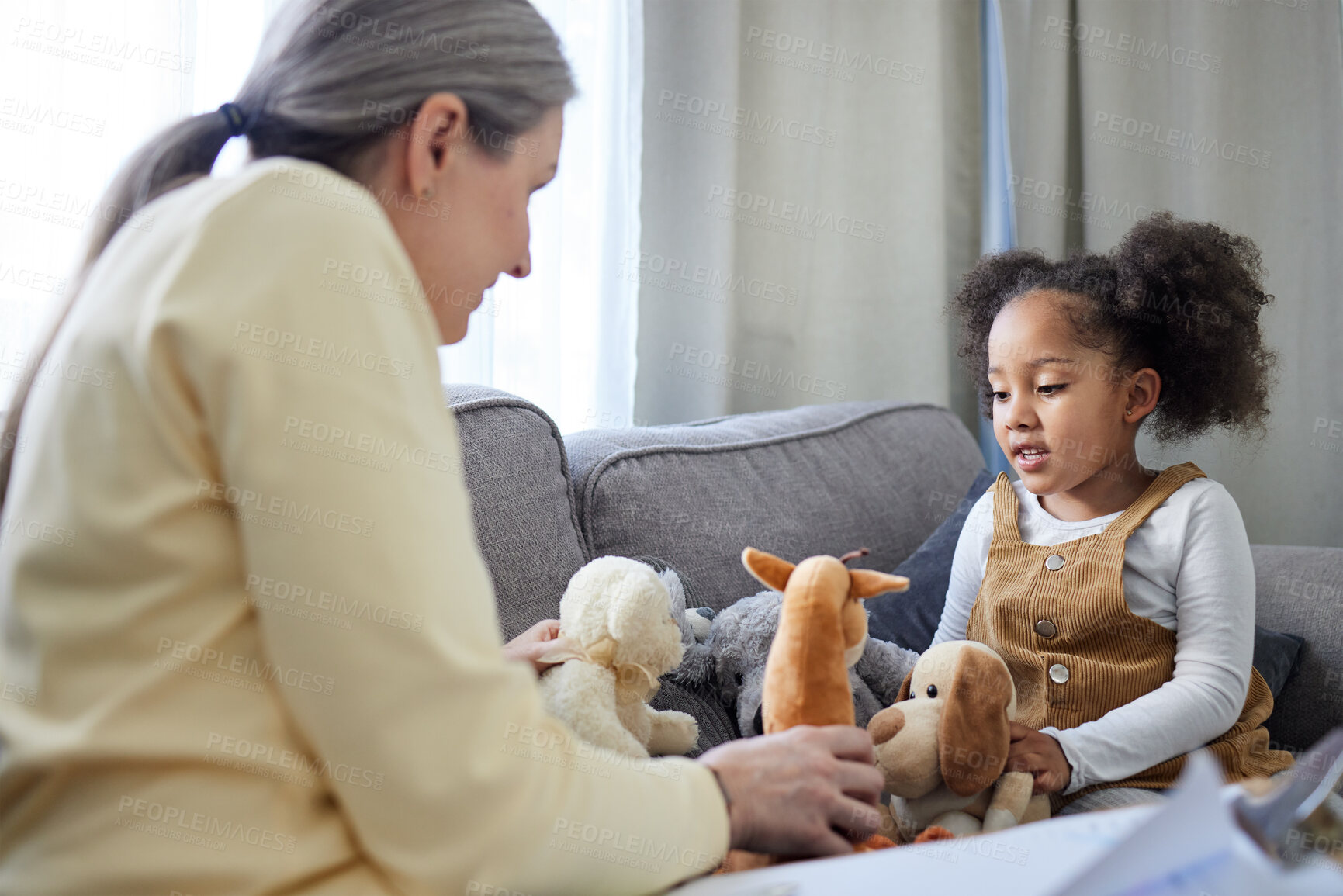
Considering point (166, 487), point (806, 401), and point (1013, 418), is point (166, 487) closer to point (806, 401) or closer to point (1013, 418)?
point (1013, 418)

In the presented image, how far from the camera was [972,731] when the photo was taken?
99 centimetres

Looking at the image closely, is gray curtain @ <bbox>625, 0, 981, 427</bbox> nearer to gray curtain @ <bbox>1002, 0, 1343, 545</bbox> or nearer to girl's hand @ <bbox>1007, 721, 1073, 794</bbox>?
gray curtain @ <bbox>1002, 0, 1343, 545</bbox>

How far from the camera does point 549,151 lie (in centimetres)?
78

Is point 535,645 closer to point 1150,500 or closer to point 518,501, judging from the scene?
point 518,501

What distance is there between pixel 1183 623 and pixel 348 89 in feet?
3.45

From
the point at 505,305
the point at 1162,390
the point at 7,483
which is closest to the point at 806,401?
the point at 505,305

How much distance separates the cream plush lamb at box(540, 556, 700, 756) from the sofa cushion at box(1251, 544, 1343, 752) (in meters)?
0.93

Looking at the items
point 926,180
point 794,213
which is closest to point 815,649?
point 794,213

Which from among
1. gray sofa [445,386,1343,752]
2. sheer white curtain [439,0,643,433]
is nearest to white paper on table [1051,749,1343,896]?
gray sofa [445,386,1343,752]

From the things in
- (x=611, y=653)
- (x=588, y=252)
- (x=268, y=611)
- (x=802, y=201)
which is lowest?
(x=611, y=653)

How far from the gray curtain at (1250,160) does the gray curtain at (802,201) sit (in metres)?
0.31

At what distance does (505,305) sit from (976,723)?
45.4 inches

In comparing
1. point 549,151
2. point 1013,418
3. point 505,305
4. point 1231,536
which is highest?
point 549,151

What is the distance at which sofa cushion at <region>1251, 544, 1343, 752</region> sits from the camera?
1426 millimetres
